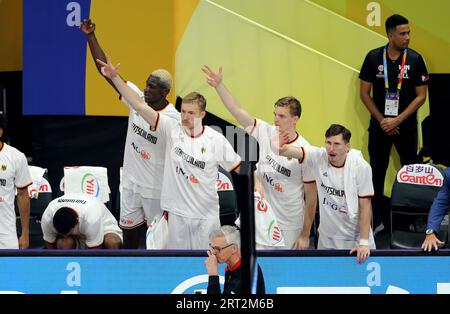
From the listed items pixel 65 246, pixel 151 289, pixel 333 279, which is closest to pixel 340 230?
pixel 333 279

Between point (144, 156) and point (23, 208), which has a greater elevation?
point (144, 156)

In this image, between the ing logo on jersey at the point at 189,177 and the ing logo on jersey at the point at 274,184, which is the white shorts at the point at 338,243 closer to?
the ing logo on jersey at the point at 274,184

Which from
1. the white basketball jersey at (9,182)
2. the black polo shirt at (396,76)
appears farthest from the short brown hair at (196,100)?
the black polo shirt at (396,76)

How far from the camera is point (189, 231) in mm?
7613

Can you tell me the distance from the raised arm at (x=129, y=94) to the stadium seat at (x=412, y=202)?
2.25 meters

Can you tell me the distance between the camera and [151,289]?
6422 mm

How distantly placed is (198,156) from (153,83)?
0.72 meters

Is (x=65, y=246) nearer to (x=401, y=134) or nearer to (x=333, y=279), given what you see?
(x=333, y=279)

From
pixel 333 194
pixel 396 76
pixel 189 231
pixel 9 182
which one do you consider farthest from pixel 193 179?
pixel 396 76

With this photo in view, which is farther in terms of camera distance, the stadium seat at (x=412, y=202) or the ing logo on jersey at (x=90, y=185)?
the ing logo on jersey at (x=90, y=185)

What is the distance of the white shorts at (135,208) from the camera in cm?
803

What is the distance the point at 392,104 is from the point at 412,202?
1029 millimetres

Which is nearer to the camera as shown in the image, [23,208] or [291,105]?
[291,105]

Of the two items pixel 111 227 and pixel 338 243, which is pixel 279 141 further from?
pixel 111 227
